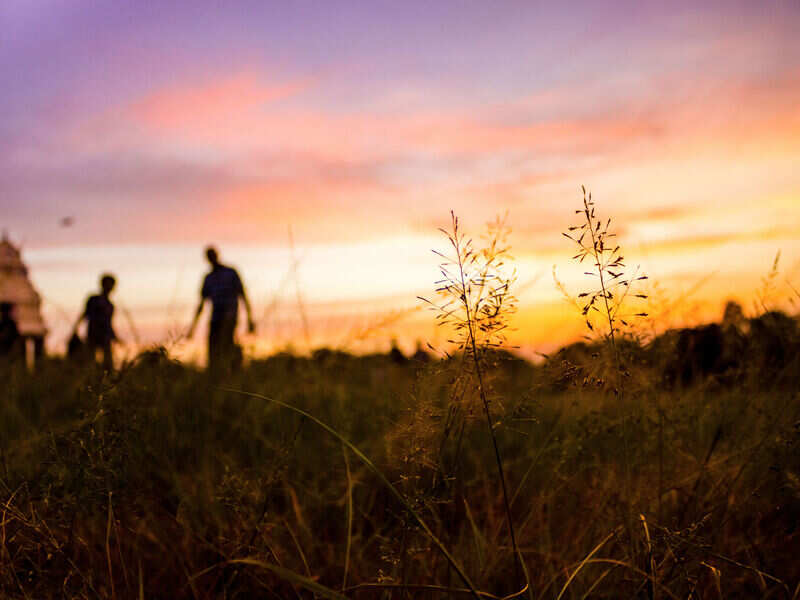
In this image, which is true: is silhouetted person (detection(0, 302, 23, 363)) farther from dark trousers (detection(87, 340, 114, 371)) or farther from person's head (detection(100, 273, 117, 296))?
dark trousers (detection(87, 340, 114, 371))

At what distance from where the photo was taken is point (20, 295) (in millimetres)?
12695

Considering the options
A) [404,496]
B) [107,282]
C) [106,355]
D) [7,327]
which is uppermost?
[107,282]

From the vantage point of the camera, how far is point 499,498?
8.96 ft

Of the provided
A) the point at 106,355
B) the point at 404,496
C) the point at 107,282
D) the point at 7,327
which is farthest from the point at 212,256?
the point at 404,496

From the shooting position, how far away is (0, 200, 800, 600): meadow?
1.36 metres

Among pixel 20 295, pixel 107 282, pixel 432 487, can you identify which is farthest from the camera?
pixel 20 295

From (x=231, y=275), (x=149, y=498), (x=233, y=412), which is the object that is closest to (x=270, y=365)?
(x=233, y=412)

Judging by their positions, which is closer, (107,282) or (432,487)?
(432,487)

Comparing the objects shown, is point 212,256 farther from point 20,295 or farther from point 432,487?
point 432,487

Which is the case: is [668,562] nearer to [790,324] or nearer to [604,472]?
[604,472]

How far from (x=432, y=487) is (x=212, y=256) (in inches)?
348

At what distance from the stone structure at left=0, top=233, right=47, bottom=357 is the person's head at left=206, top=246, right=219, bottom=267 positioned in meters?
5.02

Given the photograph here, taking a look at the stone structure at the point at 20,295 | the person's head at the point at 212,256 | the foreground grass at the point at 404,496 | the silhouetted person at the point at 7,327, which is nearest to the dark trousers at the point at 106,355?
the foreground grass at the point at 404,496

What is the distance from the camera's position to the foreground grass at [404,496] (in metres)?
1.48
